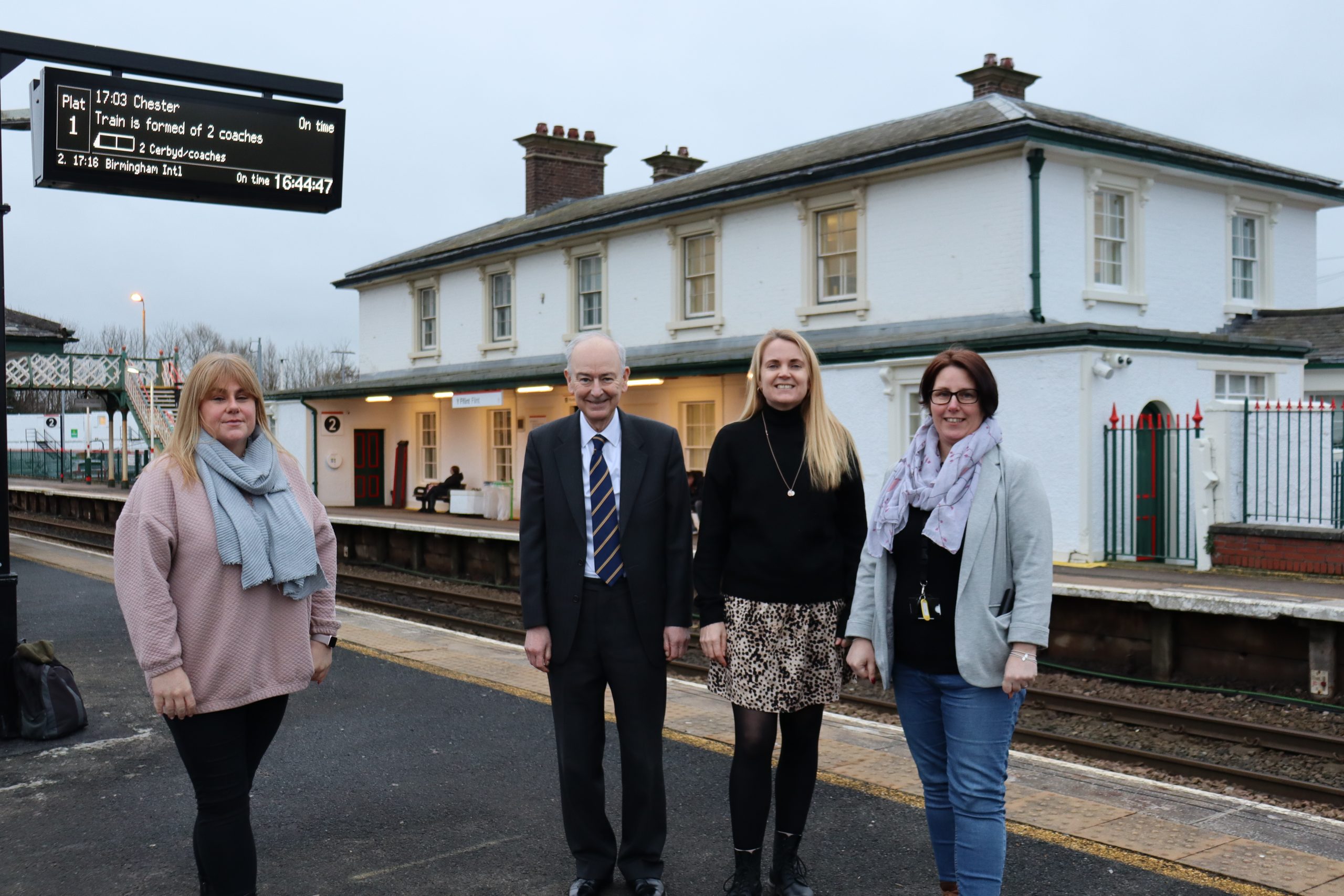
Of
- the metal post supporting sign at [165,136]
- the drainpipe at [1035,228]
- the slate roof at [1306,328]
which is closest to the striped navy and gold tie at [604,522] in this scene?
the metal post supporting sign at [165,136]

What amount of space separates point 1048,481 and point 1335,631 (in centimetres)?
657

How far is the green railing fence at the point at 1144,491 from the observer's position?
1449 centimetres

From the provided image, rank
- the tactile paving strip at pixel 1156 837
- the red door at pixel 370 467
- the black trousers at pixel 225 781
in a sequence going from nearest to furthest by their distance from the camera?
the black trousers at pixel 225 781
the tactile paving strip at pixel 1156 837
the red door at pixel 370 467

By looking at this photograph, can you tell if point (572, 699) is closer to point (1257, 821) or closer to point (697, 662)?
point (1257, 821)

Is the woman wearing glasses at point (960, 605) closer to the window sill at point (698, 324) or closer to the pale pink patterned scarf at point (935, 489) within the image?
the pale pink patterned scarf at point (935, 489)

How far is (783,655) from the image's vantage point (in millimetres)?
3881

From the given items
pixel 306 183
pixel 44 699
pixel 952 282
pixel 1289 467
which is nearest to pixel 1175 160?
pixel 952 282

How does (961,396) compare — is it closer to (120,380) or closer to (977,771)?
(977,771)

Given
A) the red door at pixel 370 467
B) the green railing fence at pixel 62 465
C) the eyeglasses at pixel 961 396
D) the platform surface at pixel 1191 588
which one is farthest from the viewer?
the green railing fence at pixel 62 465

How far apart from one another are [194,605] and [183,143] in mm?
4160

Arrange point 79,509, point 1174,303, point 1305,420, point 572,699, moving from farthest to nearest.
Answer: point 79,509 → point 1174,303 → point 1305,420 → point 572,699

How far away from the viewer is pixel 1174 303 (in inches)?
690

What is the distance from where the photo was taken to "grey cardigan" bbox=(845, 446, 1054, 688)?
340cm

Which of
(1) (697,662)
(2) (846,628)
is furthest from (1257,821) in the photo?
(1) (697,662)
